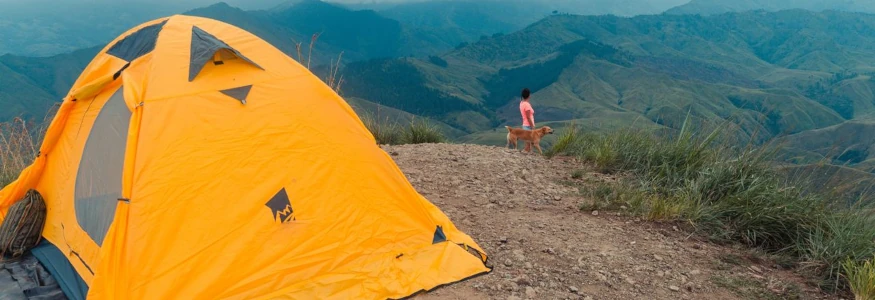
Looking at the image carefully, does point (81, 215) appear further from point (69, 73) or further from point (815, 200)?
point (69, 73)

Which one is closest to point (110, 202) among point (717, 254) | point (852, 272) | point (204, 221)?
point (204, 221)

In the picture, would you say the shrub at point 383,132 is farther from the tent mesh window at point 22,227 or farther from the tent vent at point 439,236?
the tent mesh window at point 22,227

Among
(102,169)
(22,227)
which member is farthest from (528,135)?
(22,227)

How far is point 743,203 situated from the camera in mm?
5656

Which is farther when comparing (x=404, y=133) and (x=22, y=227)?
(x=404, y=133)

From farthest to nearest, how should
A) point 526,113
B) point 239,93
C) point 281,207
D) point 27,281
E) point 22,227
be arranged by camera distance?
1. point 526,113
2. point 22,227
3. point 239,93
4. point 27,281
5. point 281,207

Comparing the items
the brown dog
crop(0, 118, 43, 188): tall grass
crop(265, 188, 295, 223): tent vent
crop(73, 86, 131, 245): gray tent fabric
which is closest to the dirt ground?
crop(265, 188, 295, 223): tent vent

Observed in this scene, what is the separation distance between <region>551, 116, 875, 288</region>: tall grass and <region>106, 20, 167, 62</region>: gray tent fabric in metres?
5.85

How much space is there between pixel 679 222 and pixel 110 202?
6154 mm

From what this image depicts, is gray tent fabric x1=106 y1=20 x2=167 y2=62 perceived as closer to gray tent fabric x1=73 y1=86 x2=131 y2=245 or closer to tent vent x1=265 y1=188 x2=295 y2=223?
gray tent fabric x1=73 y1=86 x2=131 y2=245

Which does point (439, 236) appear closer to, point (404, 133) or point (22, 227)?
point (22, 227)

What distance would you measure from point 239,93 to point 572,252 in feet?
12.3

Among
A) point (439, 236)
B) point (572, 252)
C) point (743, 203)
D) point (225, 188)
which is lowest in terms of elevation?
point (572, 252)

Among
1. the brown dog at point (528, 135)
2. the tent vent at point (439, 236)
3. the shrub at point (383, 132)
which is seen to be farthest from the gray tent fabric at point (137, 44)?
the brown dog at point (528, 135)
